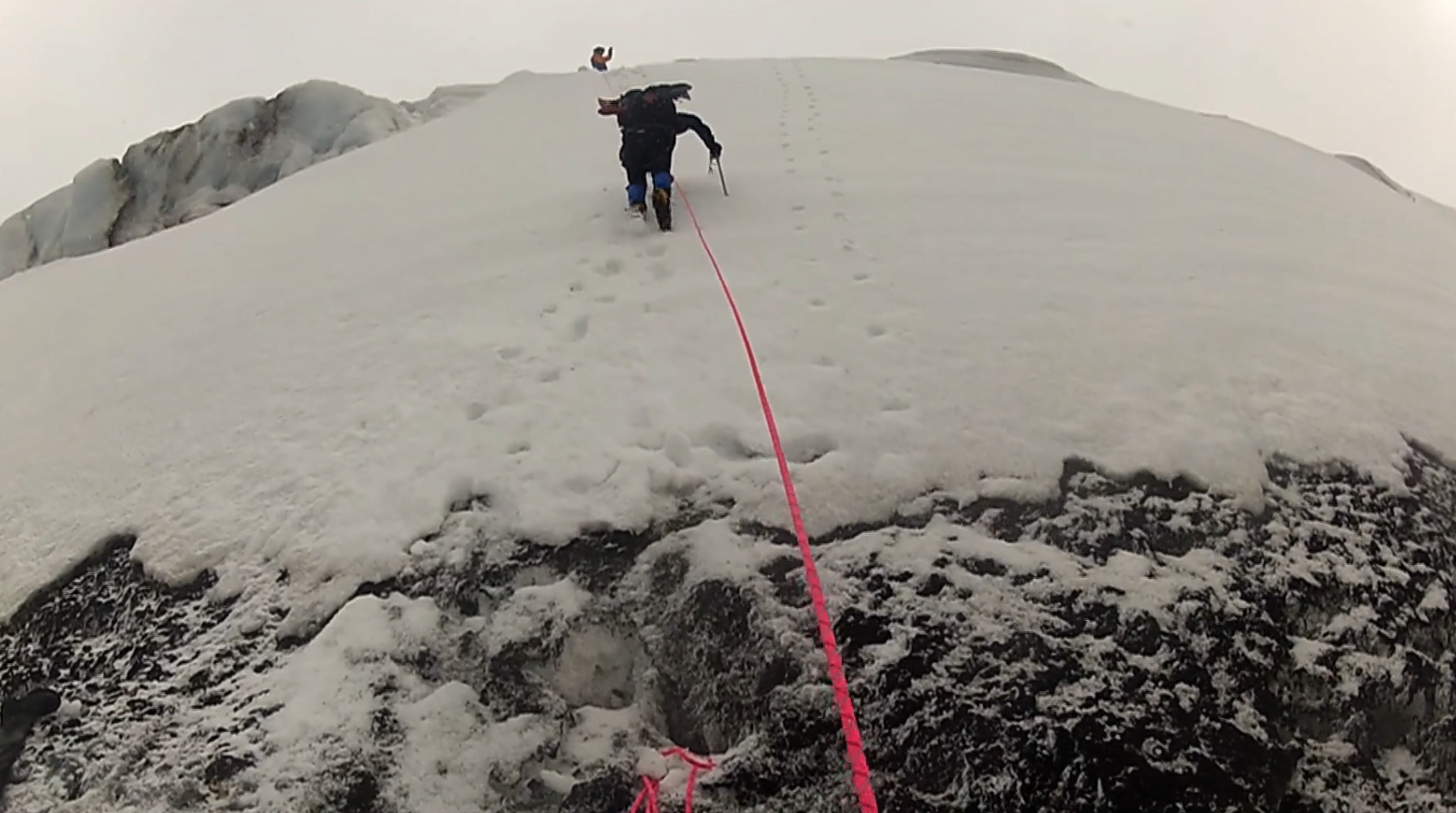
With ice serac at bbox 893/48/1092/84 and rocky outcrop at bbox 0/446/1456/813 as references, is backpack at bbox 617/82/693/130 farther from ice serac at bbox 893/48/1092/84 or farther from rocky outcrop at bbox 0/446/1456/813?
ice serac at bbox 893/48/1092/84

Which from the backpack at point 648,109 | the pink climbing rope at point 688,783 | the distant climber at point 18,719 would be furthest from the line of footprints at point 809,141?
the distant climber at point 18,719

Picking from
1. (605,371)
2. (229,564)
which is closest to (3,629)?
(229,564)

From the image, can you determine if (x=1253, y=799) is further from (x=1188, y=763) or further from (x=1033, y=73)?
(x=1033, y=73)

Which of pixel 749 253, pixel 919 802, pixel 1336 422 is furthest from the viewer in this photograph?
pixel 749 253

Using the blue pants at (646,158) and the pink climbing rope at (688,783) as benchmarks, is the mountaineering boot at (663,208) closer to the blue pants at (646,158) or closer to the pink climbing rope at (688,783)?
the blue pants at (646,158)

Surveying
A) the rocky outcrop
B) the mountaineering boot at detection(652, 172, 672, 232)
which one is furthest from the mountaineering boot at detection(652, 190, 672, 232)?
the rocky outcrop

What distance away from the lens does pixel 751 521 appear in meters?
3.80

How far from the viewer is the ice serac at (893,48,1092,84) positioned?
15867 mm

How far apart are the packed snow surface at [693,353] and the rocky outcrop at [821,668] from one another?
181 millimetres

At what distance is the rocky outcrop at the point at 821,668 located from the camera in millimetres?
3078

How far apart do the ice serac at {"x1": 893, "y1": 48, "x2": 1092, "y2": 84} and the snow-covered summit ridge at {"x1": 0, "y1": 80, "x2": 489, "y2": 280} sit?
804 cm

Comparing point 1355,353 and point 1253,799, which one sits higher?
point 1355,353

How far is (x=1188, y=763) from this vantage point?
3064 mm

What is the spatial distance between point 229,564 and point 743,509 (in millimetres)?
2031
